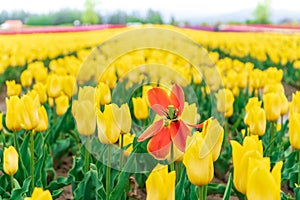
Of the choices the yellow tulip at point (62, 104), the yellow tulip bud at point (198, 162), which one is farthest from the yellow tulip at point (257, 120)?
the yellow tulip at point (62, 104)

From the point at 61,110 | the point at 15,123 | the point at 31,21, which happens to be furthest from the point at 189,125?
the point at 31,21

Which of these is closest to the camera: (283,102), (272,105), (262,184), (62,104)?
(262,184)

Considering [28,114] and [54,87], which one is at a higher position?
[28,114]

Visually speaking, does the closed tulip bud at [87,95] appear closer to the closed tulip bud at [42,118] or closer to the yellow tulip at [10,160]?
the closed tulip bud at [42,118]

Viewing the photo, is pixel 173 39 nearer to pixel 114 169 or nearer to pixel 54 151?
pixel 54 151

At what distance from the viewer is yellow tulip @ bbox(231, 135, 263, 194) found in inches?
59.1

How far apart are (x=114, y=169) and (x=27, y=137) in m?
0.52

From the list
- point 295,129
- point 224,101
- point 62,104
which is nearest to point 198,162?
point 295,129

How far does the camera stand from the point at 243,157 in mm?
1512

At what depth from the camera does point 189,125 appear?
1.95 meters

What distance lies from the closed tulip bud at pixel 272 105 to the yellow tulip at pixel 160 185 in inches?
60.8

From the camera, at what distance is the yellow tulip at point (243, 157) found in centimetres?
150

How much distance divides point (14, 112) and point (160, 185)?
118 centimetres

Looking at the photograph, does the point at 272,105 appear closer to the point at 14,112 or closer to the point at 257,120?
the point at 257,120
